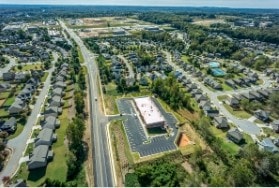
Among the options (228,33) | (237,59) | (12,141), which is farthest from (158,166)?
(228,33)

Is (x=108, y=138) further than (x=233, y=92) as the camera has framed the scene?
No

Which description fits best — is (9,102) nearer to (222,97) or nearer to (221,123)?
(221,123)

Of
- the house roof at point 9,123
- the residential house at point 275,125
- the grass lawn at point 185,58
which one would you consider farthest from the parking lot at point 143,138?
the grass lawn at point 185,58

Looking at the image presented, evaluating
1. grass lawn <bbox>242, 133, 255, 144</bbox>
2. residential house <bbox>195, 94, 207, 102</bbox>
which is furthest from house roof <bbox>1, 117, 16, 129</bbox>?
grass lawn <bbox>242, 133, 255, 144</bbox>

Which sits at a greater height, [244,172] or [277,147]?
[244,172]

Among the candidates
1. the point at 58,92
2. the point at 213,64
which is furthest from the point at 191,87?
the point at 58,92

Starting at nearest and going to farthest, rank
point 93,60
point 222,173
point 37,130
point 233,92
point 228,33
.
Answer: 1. point 222,173
2. point 37,130
3. point 233,92
4. point 93,60
5. point 228,33

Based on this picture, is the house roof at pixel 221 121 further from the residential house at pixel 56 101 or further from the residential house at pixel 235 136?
the residential house at pixel 56 101

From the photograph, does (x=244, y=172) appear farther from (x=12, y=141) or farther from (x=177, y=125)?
(x=12, y=141)
